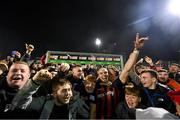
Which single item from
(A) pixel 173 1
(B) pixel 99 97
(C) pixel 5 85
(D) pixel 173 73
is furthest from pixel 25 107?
(A) pixel 173 1

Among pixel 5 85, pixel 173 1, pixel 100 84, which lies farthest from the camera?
pixel 173 1

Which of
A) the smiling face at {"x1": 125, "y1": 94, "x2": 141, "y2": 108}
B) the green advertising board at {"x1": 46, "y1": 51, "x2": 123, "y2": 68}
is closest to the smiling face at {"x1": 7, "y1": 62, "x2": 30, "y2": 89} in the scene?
the smiling face at {"x1": 125, "y1": 94, "x2": 141, "y2": 108}

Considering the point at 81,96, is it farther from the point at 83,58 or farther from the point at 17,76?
the point at 83,58

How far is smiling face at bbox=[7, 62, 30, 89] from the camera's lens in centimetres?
393

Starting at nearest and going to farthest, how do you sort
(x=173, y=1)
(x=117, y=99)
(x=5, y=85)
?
(x=5, y=85), (x=117, y=99), (x=173, y=1)

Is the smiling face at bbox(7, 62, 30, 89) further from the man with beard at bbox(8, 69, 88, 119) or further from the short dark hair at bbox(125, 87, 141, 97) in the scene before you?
the short dark hair at bbox(125, 87, 141, 97)

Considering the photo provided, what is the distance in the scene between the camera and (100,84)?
541 centimetres

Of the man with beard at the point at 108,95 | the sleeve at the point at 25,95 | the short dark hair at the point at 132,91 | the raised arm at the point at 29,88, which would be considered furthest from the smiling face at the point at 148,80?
the sleeve at the point at 25,95

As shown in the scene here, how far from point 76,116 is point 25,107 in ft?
2.46

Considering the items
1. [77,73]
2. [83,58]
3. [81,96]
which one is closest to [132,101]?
[81,96]

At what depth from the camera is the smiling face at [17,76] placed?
3.93 metres

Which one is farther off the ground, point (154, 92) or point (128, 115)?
point (154, 92)

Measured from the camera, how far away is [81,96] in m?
5.02

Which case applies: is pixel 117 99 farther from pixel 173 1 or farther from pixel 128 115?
pixel 173 1
